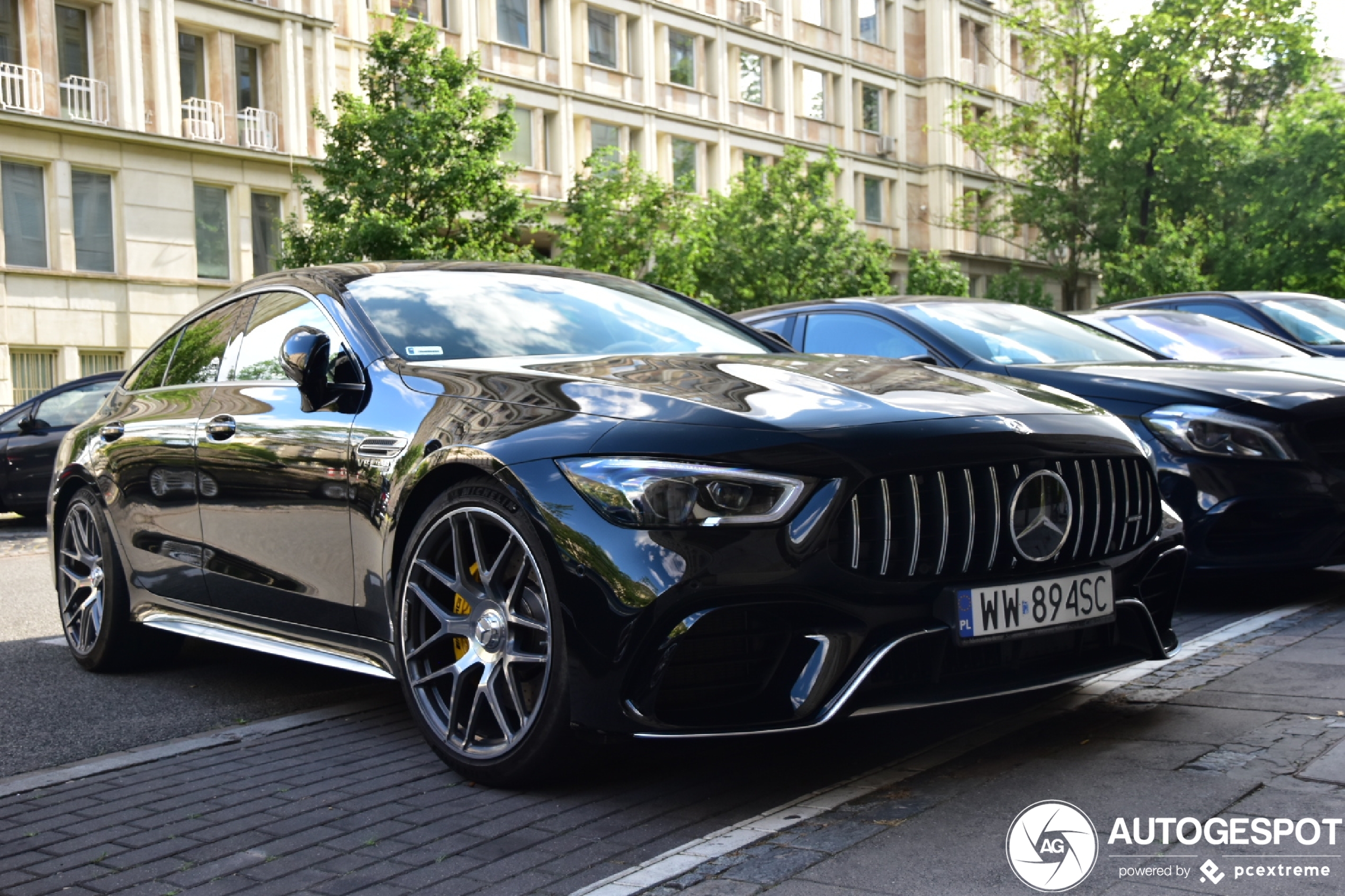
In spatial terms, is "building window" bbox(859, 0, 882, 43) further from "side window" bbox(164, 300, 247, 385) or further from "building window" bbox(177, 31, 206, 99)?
"side window" bbox(164, 300, 247, 385)

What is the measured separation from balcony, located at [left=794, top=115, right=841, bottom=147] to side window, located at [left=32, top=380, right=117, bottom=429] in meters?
34.0

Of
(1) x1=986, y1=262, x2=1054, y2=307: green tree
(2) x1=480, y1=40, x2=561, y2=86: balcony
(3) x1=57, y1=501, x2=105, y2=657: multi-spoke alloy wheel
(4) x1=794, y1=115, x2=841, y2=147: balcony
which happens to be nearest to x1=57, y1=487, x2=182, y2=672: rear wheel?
(3) x1=57, y1=501, x2=105, y2=657: multi-spoke alloy wheel

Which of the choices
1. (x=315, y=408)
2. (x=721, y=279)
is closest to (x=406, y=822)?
(x=315, y=408)

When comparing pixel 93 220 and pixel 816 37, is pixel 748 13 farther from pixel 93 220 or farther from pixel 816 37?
pixel 93 220

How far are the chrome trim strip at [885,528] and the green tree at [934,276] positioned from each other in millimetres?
41226

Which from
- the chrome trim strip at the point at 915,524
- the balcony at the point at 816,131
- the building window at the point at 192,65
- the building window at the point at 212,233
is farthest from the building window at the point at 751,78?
the chrome trim strip at the point at 915,524

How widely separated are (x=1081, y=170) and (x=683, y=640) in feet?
141

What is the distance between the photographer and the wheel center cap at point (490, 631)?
3951 mm

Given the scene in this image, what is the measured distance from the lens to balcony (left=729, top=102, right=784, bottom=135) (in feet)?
147

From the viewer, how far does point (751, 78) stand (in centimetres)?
4594

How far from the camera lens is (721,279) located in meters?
37.3

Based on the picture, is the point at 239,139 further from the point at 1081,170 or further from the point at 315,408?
the point at 315,408

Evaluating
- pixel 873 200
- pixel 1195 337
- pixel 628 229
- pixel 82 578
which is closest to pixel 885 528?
pixel 82 578

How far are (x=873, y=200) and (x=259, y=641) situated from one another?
47.9m
